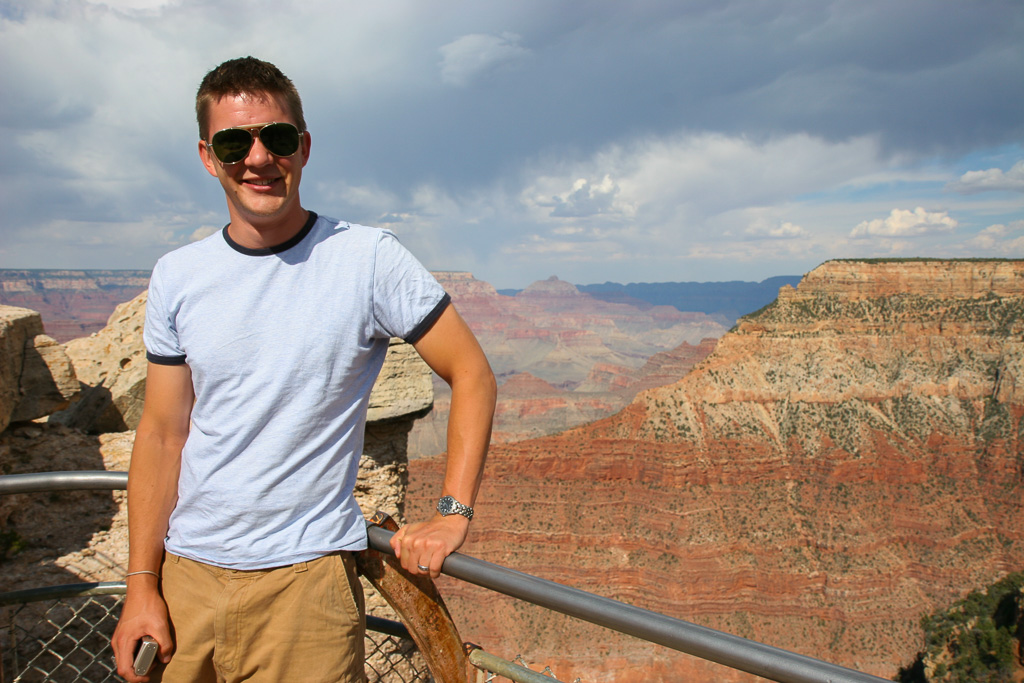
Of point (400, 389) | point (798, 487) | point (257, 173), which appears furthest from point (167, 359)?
point (798, 487)

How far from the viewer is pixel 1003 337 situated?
5069cm

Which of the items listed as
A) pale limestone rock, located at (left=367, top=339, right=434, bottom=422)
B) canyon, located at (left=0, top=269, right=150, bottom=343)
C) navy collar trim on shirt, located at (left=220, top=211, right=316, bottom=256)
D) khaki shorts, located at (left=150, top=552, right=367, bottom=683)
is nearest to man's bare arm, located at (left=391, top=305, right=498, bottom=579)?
khaki shorts, located at (left=150, top=552, right=367, bottom=683)

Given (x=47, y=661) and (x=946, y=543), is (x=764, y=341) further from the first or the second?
(x=47, y=661)

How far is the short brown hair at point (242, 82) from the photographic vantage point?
1.87 meters

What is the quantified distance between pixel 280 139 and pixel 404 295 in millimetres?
662

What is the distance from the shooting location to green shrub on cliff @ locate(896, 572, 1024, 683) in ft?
72.6

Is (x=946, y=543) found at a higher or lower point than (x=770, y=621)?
higher

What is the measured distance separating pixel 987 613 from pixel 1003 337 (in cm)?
3476

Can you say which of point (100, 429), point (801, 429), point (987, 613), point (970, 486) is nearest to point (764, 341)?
point (801, 429)

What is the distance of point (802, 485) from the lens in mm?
44250

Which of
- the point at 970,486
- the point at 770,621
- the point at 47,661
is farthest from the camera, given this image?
the point at 970,486

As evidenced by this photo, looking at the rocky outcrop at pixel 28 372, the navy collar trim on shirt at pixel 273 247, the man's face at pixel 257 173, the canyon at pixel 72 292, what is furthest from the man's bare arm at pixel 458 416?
the canyon at pixel 72 292

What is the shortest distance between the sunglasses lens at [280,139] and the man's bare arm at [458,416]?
74 cm

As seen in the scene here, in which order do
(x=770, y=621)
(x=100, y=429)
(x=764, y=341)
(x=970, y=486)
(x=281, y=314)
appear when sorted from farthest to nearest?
(x=764, y=341), (x=970, y=486), (x=770, y=621), (x=100, y=429), (x=281, y=314)
